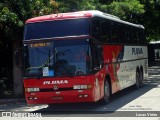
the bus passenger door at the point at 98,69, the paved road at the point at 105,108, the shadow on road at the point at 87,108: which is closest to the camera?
the paved road at the point at 105,108

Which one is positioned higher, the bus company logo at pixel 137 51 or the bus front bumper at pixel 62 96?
the bus company logo at pixel 137 51

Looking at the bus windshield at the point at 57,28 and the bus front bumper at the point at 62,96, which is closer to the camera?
the bus front bumper at the point at 62,96

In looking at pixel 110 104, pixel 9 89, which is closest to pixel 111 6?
pixel 9 89

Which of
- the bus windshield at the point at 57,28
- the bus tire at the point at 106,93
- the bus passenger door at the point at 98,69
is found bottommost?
the bus tire at the point at 106,93

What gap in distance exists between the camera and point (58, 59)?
1371 centimetres

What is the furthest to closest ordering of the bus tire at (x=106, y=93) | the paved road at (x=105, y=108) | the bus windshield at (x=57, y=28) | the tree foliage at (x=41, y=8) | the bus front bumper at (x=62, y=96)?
the tree foliage at (x=41, y=8) < the bus tire at (x=106, y=93) < the bus windshield at (x=57, y=28) < the bus front bumper at (x=62, y=96) < the paved road at (x=105, y=108)

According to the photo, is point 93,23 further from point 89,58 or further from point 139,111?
point 139,111

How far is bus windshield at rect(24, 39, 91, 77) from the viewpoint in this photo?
13500 millimetres

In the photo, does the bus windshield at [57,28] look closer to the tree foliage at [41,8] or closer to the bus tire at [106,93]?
the bus tire at [106,93]

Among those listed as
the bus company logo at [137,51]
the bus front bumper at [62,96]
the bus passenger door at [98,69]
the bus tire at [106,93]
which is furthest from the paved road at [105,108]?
the bus company logo at [137,51]

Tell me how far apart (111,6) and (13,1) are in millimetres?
7989

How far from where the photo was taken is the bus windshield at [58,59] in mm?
13500

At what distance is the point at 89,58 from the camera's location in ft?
44.2

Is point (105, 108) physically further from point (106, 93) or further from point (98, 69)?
point (98, 69)
